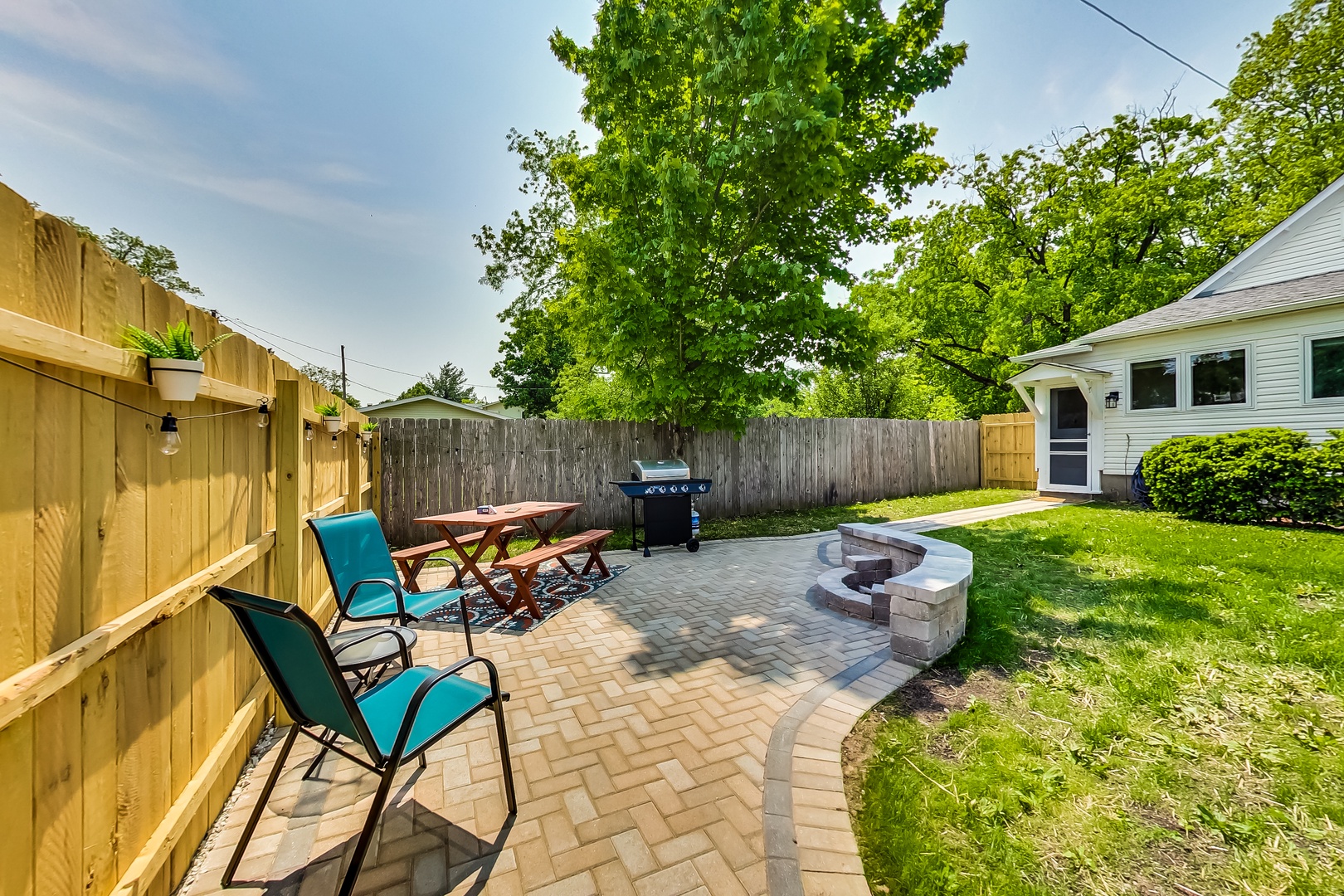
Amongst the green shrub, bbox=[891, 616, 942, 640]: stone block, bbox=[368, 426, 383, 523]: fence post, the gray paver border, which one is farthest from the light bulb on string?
the green shrub

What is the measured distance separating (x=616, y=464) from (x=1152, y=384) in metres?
10.5

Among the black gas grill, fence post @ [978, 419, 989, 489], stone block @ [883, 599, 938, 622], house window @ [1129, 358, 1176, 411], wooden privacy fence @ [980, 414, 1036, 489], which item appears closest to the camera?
stone block @ [883, 599, 938, 622]

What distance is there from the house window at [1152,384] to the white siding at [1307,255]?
271 cm

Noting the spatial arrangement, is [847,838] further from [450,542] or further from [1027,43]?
[1027,43]

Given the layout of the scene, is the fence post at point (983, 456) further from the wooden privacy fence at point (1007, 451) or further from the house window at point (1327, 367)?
the house window at point (1327, 367)

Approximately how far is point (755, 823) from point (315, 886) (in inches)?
60.8

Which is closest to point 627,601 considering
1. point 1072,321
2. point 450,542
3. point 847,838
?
point 450,542

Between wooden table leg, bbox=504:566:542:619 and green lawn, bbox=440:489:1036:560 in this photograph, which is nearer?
wooden table leg, bbox=504:566:542:619

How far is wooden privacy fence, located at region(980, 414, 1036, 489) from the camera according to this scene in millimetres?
13156

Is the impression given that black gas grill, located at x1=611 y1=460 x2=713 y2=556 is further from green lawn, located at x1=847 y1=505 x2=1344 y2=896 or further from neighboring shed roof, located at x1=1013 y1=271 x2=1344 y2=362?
neighboring shed roof, located at x1=1013 y1=271 x2=1344 y2=362

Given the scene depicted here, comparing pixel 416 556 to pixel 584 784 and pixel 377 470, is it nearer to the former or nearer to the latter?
pixel 584 784

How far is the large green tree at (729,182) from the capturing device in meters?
7.09

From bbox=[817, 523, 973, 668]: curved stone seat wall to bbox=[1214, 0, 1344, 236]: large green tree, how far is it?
17.8 metres

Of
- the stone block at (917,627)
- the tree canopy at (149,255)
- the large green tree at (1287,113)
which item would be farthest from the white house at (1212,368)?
the tree canopy at (149,255)
